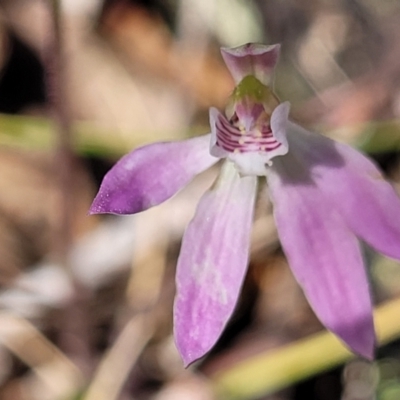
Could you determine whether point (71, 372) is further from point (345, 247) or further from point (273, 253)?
point (345, 247)

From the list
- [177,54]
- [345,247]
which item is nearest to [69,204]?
[345,247]

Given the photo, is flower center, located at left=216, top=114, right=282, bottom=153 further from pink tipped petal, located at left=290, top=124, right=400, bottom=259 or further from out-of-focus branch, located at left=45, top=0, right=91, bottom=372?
out-of-focus branch, located at left=45, top=0, right=91, bottom=372

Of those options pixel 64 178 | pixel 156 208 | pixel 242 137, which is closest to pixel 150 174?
pixel 242 137

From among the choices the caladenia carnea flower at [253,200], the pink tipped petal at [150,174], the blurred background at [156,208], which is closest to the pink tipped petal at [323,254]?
the caladenia carnea flower at [253,200]

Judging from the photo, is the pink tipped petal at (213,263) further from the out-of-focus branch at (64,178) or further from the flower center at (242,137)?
the out-of-focus branch at (64,178)

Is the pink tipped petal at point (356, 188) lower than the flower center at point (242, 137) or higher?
lower

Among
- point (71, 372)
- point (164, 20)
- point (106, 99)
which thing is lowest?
point (71, 372)

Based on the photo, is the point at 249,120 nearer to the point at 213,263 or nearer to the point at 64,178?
the point at 213,263
